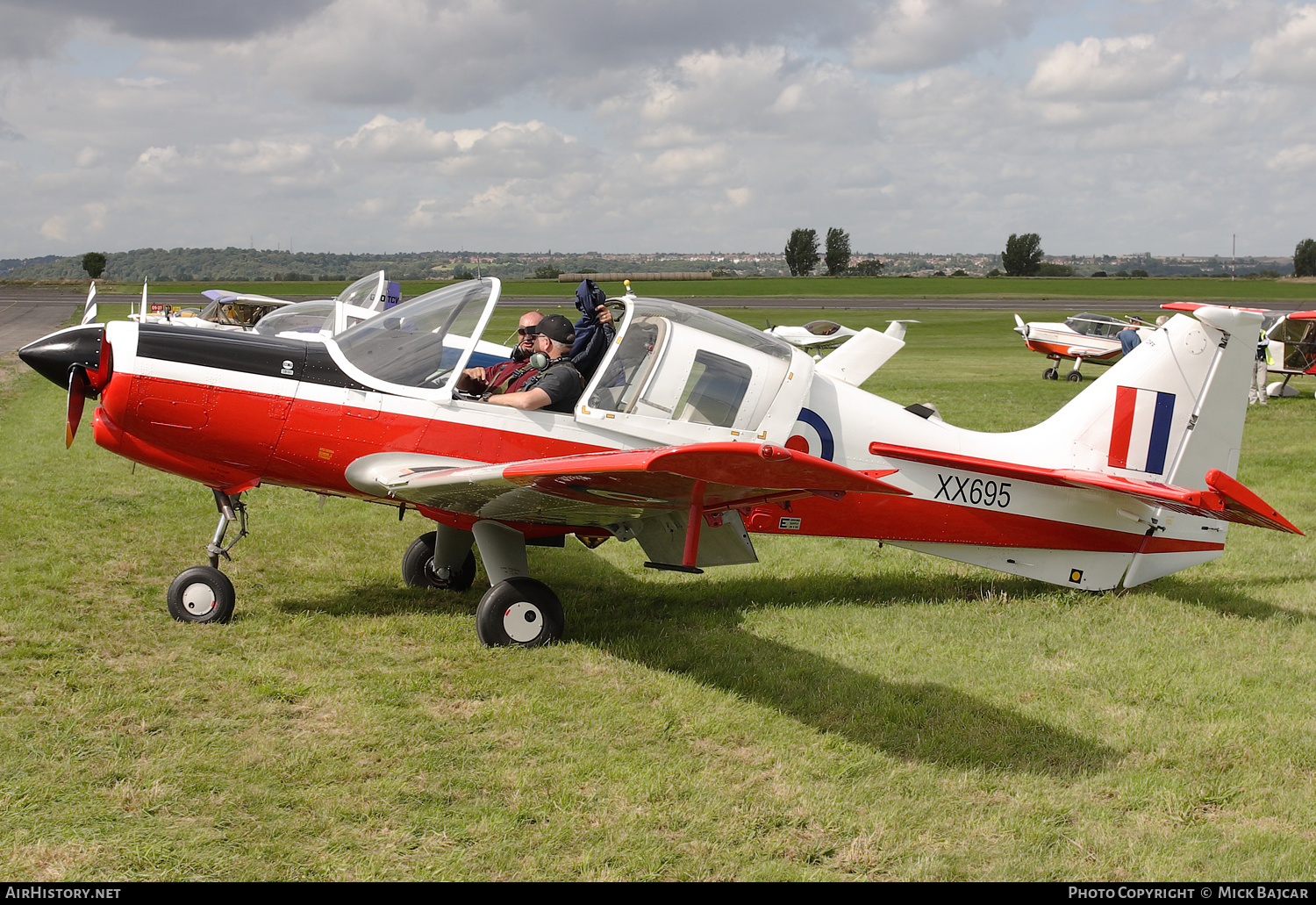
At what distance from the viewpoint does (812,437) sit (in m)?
6.48

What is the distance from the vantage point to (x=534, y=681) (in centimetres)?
551

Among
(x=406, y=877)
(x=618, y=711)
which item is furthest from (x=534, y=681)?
(x=406, y=877)

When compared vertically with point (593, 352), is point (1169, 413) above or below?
below

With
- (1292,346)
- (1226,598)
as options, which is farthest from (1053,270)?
(1226,598)

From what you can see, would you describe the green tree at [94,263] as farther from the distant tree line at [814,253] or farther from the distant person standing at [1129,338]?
the distant person standing at [1129,338]

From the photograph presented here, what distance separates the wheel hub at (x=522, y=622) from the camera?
6.06 m

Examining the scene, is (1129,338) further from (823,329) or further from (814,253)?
(814,253)

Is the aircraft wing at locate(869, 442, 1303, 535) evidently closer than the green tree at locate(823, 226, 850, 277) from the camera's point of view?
Yes

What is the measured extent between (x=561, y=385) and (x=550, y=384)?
0.07 meters

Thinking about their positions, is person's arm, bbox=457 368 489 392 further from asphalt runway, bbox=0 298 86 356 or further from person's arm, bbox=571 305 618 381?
asphalt runway, bbox=0 298 86 356

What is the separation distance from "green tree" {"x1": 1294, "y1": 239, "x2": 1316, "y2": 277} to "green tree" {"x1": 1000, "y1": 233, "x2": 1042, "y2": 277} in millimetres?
26399

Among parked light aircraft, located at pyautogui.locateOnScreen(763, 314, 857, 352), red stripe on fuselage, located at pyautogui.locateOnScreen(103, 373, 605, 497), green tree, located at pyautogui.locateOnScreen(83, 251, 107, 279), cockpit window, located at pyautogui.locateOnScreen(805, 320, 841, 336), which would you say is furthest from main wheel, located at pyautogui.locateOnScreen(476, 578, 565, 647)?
green tree, located at pyautogui.locateOnScreen(83, 251, 107, 279)

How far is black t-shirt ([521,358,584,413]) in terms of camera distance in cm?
609
